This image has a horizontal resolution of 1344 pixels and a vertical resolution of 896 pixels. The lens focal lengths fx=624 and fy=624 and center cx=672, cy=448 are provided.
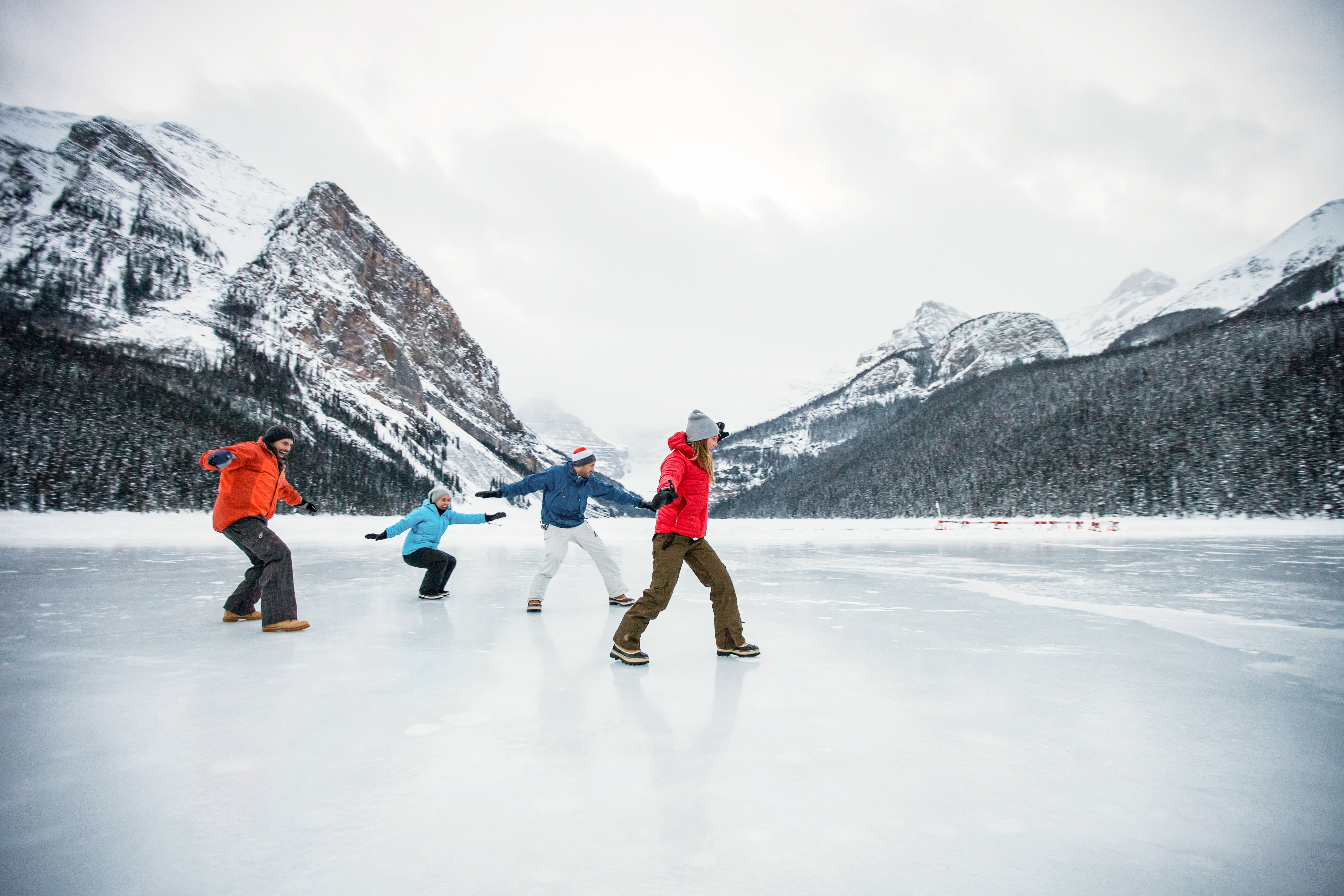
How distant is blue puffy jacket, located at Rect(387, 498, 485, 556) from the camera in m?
7.86

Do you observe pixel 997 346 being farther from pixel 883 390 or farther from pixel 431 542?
pixel 431 542

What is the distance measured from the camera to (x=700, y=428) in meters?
4.71

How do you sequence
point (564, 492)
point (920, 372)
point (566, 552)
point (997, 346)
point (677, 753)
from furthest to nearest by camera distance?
point (920, 372) → point (997, 346) → point (566, 552) → point (564, 492) → point (677, 753)

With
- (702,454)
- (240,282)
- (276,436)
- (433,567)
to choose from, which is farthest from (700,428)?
(240,282)

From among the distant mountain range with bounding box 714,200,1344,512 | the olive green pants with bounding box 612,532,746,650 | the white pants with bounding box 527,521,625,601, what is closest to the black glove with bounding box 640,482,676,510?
the olive green pants with bounding box 612,532,746,650

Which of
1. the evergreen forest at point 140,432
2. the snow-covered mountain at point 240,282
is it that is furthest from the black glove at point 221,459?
the snow-covered mountain at point 240,282

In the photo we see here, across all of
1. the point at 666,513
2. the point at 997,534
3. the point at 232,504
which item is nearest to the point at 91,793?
the point at 666,513

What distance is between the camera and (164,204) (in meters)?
122

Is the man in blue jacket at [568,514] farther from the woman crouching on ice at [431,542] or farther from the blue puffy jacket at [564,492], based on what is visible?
the woman crouching on ice at [431,542]

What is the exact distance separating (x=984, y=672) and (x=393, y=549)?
17206 millimetres

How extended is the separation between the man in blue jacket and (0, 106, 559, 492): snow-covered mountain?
85.2m

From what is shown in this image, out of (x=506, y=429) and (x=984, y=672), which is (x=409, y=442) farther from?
(x=984, y=672)

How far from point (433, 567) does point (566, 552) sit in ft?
6.27

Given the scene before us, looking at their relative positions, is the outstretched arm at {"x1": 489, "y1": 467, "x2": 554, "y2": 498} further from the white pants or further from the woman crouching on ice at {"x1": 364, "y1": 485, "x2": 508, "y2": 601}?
the woman crouching on ice at {"x1": 364, "y1": 485, "x2": 508, "y2": 601}
